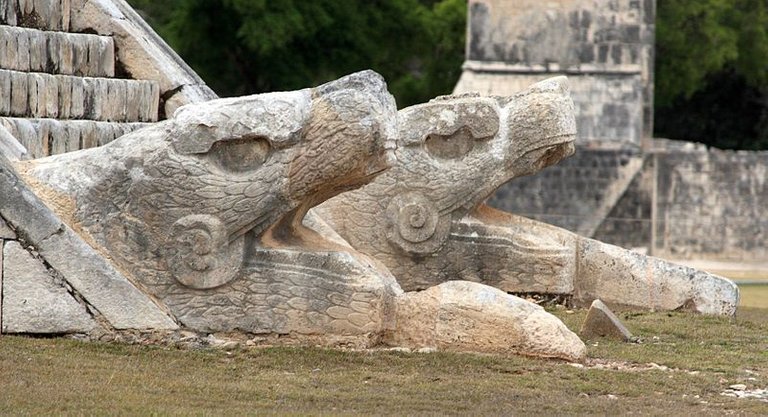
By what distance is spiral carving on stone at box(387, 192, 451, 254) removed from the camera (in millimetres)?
12727

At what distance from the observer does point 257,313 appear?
9.83 meters

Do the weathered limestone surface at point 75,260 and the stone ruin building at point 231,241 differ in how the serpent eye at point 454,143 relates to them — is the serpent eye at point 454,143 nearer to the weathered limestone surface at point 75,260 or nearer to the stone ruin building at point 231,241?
the stone ruin building at point 231,241

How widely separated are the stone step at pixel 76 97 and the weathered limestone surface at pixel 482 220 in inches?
53.5

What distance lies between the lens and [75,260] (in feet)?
31.4

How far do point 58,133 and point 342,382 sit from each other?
3.23m

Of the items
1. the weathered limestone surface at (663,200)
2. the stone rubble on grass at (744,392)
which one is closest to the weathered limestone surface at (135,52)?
the stone rubble on grass at (744,392)

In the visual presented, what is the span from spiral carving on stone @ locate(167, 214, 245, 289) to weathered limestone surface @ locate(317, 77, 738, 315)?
9.58ft

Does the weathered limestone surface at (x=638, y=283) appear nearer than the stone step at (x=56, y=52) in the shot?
No

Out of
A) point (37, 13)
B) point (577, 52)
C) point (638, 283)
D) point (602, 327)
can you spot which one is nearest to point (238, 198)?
point (602, 327)

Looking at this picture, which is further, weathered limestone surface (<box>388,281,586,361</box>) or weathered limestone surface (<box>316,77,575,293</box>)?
weathered limestone surface (<box>316,77,575,293</box>)

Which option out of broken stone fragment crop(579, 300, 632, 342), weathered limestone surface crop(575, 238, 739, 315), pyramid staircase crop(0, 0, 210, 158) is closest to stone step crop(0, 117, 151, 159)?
pyramid staircase crop(0, 0, 210, 158)

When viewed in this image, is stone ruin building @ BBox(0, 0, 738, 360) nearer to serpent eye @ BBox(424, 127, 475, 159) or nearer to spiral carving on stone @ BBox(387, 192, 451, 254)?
spiral carving on stone @ BBox(387, 192, 451, 254)

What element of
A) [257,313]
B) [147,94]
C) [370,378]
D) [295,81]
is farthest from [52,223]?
[295,81]

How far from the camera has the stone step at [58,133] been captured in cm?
1114
